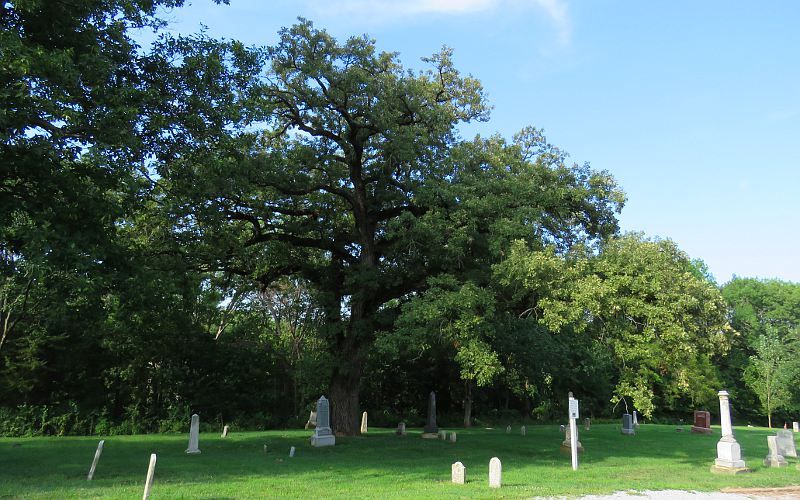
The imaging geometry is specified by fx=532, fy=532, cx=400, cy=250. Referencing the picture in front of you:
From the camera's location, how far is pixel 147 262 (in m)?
16.2

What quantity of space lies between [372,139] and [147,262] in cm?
931

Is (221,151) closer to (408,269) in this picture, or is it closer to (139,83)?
(139,83)

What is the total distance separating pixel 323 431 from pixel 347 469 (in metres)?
5.19

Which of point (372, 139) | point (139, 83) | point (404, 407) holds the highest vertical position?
point (372, 139)

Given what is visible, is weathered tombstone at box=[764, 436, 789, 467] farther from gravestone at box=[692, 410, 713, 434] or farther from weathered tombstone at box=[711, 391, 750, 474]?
gravestone at box=[692, 410, 713, 434]

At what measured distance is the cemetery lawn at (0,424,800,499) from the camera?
10820 millimetres

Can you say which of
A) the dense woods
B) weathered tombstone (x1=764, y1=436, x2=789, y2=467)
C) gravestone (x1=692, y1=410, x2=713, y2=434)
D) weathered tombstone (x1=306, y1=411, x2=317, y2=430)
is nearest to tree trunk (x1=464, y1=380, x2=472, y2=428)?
the dense woods

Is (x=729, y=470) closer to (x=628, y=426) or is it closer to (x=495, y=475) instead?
(x=495, y=475)

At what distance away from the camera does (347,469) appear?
14203 millimetres

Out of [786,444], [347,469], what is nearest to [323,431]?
[347,469]

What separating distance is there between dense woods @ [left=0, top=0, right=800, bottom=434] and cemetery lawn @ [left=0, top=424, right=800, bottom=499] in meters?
2.58

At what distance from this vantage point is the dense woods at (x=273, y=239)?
37.7 ft

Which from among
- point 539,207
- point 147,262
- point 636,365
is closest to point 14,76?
point 147,262

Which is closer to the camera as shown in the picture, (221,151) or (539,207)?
(221,151)
